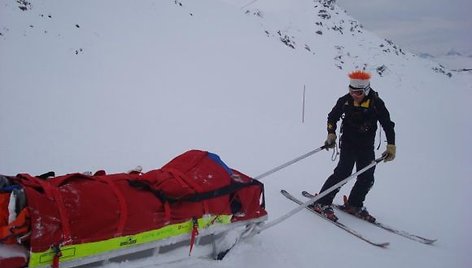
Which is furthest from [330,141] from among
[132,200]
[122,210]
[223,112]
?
[223,112]

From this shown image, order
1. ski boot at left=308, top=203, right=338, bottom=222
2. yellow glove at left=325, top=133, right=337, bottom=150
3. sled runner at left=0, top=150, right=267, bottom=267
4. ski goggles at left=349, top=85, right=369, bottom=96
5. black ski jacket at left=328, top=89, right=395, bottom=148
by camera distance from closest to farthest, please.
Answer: sled runner at left=0, top=150, right=267, bottom=267, ski goggles at left=349, top=85, right=369, bottom=96, black ski jacket at left=328, top=89, right=395, bottom=148, ski boot at left=308, top=203, right=338, bottom=222, yellow glove at left=325, top=133, right=337, bottom=150

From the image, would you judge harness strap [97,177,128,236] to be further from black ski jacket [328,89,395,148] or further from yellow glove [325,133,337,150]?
black ski jacket [328,89,395,148]

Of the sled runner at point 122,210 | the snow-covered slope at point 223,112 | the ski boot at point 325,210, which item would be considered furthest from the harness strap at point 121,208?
the ski boot at point 325,210

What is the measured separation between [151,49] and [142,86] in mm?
4111

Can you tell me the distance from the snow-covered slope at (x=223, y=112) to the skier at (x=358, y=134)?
→ 16.7 inches

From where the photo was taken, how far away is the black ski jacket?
4.81 meters

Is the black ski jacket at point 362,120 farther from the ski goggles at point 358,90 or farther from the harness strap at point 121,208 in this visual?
the harness strap at point 121,208

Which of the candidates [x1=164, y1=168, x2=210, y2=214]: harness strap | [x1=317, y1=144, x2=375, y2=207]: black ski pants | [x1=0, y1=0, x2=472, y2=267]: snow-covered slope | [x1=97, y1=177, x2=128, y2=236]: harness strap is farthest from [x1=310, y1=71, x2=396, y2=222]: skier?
[x1=97, y1=177, x2=128, y2=236]: harness strap

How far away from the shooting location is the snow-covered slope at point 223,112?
4.86m

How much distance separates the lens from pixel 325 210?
5035 millimetres

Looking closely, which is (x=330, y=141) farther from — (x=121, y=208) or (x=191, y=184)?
(x=121, y=208)

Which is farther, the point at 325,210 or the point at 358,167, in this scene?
the point at 358,167

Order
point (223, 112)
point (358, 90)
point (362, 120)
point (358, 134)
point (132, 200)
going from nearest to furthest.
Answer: point (132, 200), point (358, 90), point (362, 120), point (358, 134), point (223, 112)

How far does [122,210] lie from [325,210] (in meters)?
3.03
